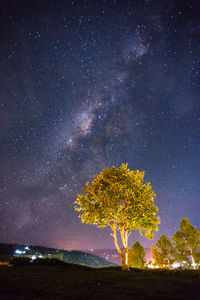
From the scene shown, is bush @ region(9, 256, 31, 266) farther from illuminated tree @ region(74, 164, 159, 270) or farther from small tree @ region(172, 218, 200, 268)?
small tree @ region(172, 218, 200, 268)

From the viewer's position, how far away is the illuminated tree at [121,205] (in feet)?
79.7

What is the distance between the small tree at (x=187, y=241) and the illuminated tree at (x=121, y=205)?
22.3 m

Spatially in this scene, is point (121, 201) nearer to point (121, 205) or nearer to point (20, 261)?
point (121, 205)

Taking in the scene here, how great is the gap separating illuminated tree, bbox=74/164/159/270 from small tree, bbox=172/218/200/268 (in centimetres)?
2233

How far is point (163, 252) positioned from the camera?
173 ft

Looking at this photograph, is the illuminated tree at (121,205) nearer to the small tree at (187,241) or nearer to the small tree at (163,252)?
the small tree at (187,241)

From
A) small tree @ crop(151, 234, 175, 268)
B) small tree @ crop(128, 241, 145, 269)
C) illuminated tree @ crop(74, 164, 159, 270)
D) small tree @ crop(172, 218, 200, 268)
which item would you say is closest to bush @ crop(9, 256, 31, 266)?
illuminated tree @ crop(74, 164, 159, 270)

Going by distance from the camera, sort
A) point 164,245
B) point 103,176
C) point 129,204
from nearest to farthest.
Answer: point 129,204, point 103,176, point 164,245

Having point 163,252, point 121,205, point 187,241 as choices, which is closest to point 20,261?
point 121,205

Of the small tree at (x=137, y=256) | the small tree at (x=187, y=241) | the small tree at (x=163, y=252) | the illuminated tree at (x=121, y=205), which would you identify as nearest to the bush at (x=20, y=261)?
the illuminated tree at (x=121, y=205)

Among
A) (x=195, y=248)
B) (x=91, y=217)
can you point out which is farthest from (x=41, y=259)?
(x=195, y=248)

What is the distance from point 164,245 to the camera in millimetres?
53312

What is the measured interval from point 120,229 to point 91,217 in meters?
4.32

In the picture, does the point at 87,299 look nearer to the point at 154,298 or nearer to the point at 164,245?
the point at 154,298
